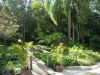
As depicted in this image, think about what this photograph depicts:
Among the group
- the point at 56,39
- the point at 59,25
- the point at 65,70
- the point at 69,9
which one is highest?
the point at 69,9

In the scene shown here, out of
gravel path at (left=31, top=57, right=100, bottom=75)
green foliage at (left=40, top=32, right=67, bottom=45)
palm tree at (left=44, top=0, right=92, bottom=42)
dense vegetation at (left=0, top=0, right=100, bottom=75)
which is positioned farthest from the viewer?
green foliage at (left=40, top=32, right=67, bottom=45)

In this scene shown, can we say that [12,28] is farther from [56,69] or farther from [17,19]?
[17,19]

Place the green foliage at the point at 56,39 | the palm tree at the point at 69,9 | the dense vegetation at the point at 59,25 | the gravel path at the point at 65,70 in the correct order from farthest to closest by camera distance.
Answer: the green foliage at the point at 56,39, the palm tree at the point at 69,9, the dense vegetation at the point at 59,25, the gravel path at the point at 65,70

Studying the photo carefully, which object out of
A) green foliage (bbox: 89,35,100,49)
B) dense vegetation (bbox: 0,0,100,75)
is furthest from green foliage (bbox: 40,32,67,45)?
green foliage (bbox: 89,35,100,49)

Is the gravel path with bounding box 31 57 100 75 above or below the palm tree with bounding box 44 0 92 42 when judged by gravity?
below

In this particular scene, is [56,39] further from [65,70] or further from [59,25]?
[65,70]

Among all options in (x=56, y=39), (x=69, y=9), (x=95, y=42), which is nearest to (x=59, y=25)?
(x=56, y=39)

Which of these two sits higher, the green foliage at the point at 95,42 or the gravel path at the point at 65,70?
the gravel path at the point at 65,70

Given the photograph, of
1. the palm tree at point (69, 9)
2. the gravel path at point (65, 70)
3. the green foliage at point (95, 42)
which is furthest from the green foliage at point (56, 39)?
the gravel path at point (65, 70)

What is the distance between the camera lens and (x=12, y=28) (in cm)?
2434

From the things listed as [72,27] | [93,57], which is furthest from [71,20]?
[93,57]

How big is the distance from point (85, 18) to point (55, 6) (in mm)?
3713

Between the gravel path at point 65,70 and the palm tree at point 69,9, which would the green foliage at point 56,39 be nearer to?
the palm tree at point 69,9

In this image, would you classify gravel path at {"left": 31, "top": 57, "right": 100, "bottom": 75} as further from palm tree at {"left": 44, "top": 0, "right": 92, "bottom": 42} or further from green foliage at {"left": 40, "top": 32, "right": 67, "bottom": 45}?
palm tree at {"left": 44, "top": 0, "right": 92, "bottom": 42}
